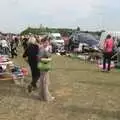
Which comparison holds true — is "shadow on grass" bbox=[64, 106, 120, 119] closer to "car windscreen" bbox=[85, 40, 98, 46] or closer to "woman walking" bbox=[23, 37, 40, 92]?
"woman walking" bbox=[23, 37, 40, 92]

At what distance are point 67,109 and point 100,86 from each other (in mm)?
5416

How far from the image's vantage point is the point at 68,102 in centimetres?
1381

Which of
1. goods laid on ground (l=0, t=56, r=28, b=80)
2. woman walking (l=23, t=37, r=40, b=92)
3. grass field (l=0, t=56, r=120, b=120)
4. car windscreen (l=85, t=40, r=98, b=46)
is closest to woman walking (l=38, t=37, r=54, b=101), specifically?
grass field (l=0, t=56, r=120, b=120)

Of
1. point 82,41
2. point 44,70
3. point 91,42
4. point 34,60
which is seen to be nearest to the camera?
point 44,70

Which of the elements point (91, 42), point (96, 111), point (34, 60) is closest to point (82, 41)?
point (91, 42)

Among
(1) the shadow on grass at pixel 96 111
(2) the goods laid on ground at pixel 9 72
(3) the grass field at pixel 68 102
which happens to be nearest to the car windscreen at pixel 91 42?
(3) the grass field at pixel 68 102

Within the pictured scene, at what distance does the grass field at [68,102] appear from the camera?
38.6 ft

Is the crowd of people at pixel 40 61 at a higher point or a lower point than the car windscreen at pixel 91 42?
higher

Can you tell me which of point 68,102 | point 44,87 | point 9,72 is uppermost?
point 44,87

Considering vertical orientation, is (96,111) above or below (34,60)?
below

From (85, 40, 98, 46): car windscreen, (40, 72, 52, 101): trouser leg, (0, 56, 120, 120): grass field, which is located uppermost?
(40, 72, 52, 101): trouser leg

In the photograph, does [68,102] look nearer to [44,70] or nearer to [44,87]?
[44,87]

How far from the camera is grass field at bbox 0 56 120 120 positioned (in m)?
11.8

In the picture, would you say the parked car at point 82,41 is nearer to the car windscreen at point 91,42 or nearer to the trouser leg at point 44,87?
the car windscreen at point 91,42
